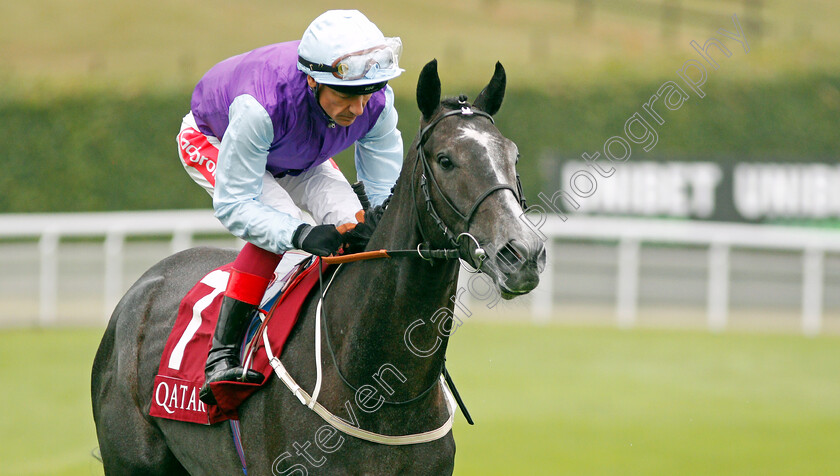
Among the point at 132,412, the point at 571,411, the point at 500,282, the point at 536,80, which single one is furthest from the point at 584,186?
the point at 500,282

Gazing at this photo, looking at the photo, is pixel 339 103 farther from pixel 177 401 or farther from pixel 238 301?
pixel 177 401

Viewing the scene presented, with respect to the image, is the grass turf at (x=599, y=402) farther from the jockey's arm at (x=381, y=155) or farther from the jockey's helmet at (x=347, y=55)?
the jockey's helmet at (x=347, y=55)

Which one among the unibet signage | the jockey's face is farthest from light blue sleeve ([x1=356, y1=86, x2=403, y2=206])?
the unibet signage

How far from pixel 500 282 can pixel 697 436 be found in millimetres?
4531

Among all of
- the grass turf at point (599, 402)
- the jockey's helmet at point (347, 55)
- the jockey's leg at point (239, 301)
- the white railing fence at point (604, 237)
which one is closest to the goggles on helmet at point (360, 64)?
the jockey's helmet at point (347, 55)

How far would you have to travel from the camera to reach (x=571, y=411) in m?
7.14

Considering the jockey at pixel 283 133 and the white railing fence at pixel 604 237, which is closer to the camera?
the jockey at pixel 283 133

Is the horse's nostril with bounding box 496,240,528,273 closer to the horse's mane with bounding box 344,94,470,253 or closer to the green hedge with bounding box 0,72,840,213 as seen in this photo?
the horse's mane with bounding box 344,94,470,253

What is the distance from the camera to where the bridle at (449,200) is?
242 centimetres

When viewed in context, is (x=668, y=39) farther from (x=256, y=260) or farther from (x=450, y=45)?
(x=256, y=260)

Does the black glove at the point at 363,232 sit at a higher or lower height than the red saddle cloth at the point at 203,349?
higher

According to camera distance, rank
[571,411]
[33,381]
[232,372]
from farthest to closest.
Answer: [33,381] < [571,411] < [232,372]

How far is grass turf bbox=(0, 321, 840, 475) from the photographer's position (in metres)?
5.82

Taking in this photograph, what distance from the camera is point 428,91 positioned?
2.64 metres
